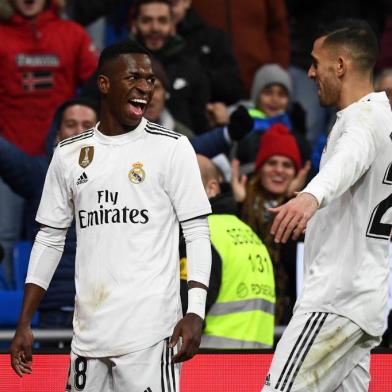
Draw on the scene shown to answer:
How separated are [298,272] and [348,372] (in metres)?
2.52

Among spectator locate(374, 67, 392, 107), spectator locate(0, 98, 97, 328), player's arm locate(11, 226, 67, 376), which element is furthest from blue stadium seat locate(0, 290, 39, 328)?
spectator locate(374, 67, 392, 107)

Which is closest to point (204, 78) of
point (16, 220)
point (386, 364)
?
point (16, 220)

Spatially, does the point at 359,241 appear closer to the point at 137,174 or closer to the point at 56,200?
the point at 137,174

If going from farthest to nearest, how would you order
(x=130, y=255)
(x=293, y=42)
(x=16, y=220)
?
1. (x=293, y=42)
2. (x=16, y=220)
3. (x=130, y=255)

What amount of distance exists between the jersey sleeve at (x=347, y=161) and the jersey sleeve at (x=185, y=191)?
1.91 ft

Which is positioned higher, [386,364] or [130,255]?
[130,255]

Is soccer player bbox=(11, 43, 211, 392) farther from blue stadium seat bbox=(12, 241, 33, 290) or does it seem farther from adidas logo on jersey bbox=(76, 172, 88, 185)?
blue stadium seat bbox=(12, 241, 33, 290)

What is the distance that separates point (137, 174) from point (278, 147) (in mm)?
3889

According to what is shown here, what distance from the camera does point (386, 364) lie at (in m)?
6.21

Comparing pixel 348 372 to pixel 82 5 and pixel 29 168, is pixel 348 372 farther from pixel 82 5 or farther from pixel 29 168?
pixel 82 5

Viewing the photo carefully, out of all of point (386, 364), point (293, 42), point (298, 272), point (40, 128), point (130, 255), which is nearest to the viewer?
point (130, 255)

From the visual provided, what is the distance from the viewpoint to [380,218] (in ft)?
16.9

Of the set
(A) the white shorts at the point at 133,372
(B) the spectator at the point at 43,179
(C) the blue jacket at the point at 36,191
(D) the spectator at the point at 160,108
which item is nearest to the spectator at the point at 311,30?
(D) the spectator at the point at 160,108

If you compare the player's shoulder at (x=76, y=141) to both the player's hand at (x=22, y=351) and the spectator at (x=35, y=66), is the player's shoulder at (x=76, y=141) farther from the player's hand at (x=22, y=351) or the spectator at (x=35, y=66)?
the spectator at (x=35, y=66)
